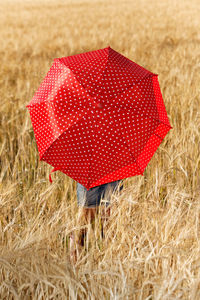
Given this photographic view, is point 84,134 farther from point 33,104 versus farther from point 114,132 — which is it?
point 33,104

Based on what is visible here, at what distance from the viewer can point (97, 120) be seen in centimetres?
104

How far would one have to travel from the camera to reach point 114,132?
3.46ft

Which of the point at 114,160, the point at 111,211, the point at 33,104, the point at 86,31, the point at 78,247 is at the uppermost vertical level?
the point at 86,31

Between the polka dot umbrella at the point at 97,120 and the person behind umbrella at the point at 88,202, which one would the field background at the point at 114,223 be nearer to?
the person behind umbrella at the point at 88,202

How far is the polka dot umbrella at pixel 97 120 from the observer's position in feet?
3.45

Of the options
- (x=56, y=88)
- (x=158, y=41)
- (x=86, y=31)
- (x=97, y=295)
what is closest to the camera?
(x=97, y=295)

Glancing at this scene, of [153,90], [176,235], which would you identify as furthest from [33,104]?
[176,235]

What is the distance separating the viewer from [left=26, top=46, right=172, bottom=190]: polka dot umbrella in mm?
1051

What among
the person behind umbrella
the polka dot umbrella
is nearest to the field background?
the person behind umbrella

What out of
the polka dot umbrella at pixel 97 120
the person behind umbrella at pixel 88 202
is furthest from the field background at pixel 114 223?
the polka dot umbrella at pixel 97 120

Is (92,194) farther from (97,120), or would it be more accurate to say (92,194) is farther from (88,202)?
(97,120)

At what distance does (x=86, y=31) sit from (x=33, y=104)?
5092 millimetres

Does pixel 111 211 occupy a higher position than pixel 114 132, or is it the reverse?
pixel 114 132

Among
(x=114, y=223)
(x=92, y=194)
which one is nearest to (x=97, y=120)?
(x=92, y=194)
